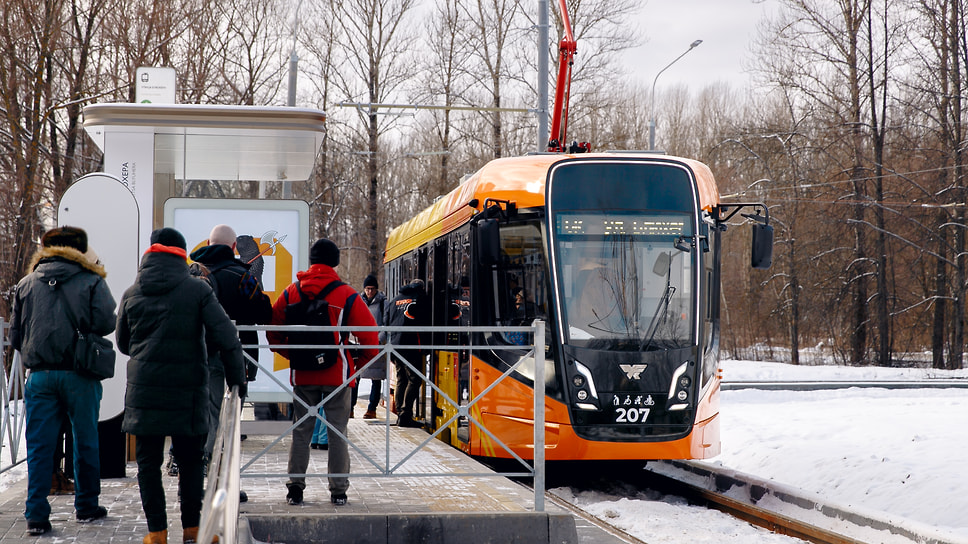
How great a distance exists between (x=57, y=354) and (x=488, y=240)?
449cm

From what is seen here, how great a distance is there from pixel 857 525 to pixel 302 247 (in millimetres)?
5464

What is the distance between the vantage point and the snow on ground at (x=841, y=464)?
8266 millimetres

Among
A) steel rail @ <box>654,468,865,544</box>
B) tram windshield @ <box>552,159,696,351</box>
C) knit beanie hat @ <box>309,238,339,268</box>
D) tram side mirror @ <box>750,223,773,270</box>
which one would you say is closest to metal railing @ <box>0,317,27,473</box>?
knit beanie hat @ <box>309,238,339,268</box>

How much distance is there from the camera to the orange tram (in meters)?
9.50

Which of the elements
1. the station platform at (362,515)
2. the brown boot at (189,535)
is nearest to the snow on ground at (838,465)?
the station platform at (362,515)

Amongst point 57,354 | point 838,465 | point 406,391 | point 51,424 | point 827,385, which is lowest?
point 827,385

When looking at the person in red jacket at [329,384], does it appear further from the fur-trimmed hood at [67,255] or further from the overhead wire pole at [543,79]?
the overhead wire pole at [543,79]

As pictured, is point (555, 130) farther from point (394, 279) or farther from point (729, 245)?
point (729, 245)

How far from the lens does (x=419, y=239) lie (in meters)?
14.9

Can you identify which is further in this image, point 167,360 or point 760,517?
point 760,517

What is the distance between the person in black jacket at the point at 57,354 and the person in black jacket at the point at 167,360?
2.25ft

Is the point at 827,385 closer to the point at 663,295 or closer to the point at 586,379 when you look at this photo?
the point at 663,295

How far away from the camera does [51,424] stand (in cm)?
621

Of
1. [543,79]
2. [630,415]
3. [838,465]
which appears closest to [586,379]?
[630,415]
